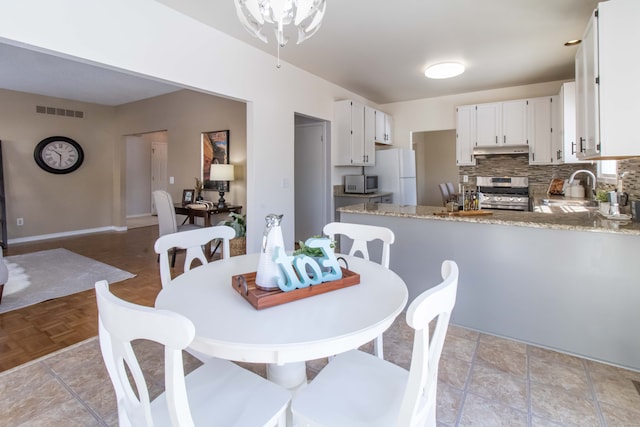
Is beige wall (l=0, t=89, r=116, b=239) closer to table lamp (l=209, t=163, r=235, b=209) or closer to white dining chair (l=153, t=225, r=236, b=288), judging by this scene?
table lamp (l=209, t=163, r=235, b=209)

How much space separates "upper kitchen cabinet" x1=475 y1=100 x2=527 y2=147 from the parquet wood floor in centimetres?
477

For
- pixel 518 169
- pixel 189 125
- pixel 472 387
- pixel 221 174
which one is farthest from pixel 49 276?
pixel 518 169

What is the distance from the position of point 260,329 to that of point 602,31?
8.47 feet

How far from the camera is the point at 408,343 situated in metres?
2.25

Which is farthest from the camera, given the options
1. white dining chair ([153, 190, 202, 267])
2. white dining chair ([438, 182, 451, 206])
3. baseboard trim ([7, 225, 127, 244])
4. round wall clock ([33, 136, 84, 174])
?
white dining chair ([438, 182, 451, 206])

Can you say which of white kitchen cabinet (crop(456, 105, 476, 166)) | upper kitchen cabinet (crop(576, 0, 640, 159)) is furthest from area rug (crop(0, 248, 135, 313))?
white kitchen cabinet (crop(456, 105, 476, 166))

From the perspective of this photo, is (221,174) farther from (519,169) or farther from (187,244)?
(519,169)

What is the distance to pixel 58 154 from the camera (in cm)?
575

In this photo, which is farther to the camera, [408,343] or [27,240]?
[27,240]

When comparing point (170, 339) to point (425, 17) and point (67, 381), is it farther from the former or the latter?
point (425, 17)

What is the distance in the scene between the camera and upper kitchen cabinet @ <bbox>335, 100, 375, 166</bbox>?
4.54m

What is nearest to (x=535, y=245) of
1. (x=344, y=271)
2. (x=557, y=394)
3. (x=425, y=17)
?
(x=557, y=394)

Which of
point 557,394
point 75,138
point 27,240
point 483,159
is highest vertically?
point 75,138

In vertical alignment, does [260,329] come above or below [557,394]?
above
